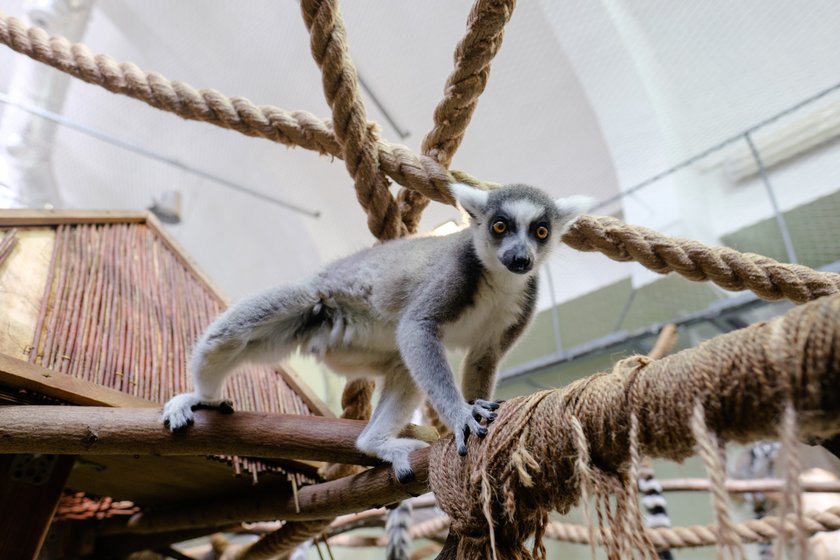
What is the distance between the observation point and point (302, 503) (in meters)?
2.04

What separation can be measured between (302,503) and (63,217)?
1.71 metres

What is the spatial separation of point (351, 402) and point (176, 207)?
3.81 meters

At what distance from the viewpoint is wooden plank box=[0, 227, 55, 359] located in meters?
1.84

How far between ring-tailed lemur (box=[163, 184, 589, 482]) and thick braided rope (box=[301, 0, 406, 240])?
0.66ft

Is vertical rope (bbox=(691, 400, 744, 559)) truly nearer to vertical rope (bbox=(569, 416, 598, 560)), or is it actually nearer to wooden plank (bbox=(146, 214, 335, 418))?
vertical rope (bbox=(569, 416, 598, 560))

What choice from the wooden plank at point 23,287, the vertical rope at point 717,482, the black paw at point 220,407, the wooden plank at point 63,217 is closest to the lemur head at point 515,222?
the black paw at point 220,407

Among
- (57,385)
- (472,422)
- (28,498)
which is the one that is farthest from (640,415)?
(28,498)

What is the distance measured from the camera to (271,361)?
2.14 metres

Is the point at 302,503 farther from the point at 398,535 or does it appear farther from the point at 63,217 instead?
the point at 63,217

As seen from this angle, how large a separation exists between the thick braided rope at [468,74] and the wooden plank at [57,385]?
4.76ft

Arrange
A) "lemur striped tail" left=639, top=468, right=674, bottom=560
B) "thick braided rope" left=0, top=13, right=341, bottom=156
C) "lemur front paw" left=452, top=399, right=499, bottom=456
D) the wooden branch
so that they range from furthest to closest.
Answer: "lemur striped tail" left=639, top=468, right=674, bottom=560
"thick braided rope" left=0, top=13, right=341, bottom=156
the wooden branch
"lemur front paw" left=452, top=399, right=499, bottom=456

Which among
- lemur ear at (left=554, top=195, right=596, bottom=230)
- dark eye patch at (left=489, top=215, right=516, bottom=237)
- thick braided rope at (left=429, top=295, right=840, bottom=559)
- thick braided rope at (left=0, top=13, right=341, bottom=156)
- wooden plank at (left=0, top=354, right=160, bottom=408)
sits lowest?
thick braided rope at (left=429, top=295, right=840, bottom=559)

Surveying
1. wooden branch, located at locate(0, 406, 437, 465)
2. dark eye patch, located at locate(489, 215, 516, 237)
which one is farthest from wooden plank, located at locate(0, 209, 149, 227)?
dark eye patch, located at locate(489, 215, 516, 237)

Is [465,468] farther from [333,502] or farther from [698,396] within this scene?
[333,502]
